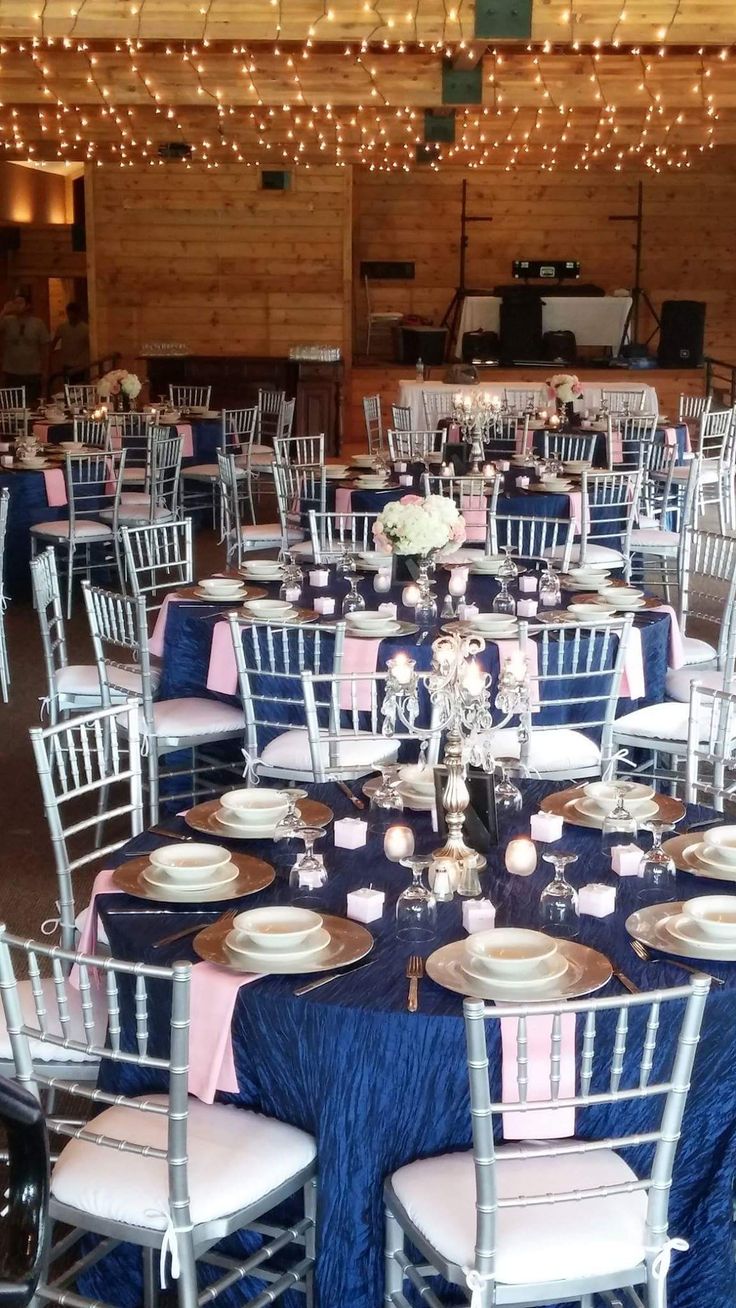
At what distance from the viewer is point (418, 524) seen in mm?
4859

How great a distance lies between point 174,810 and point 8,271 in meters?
15.7

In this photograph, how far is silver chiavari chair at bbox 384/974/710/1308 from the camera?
1.94m

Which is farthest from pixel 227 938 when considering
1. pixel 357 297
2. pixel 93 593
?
pixel 357 297

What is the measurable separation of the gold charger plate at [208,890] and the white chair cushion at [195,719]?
1831 mm

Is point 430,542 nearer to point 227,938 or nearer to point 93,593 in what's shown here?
point 93,593

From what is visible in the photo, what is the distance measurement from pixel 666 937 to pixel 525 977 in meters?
0.31

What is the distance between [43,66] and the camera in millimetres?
10375

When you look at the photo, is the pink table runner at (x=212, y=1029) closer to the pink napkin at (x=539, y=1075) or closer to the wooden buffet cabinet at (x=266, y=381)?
the pink napkin at (x=539, y=1075)

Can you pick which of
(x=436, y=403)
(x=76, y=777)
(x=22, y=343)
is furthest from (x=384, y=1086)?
(x=22, y=343)

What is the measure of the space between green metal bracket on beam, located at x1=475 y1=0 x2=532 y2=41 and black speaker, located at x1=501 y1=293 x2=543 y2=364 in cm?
862

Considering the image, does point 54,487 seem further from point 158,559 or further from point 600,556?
point 600,556

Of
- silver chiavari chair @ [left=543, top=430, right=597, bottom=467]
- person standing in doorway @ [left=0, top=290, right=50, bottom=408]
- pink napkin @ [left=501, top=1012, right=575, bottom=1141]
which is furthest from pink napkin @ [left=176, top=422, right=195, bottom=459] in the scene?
pink napkin @ [left=501, top=1012, right=575, bottom=1141]

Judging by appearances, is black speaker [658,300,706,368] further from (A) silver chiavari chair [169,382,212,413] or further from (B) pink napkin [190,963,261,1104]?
(B) pink napkin [190,963,261,1104]

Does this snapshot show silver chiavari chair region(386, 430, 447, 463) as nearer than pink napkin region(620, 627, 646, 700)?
No
